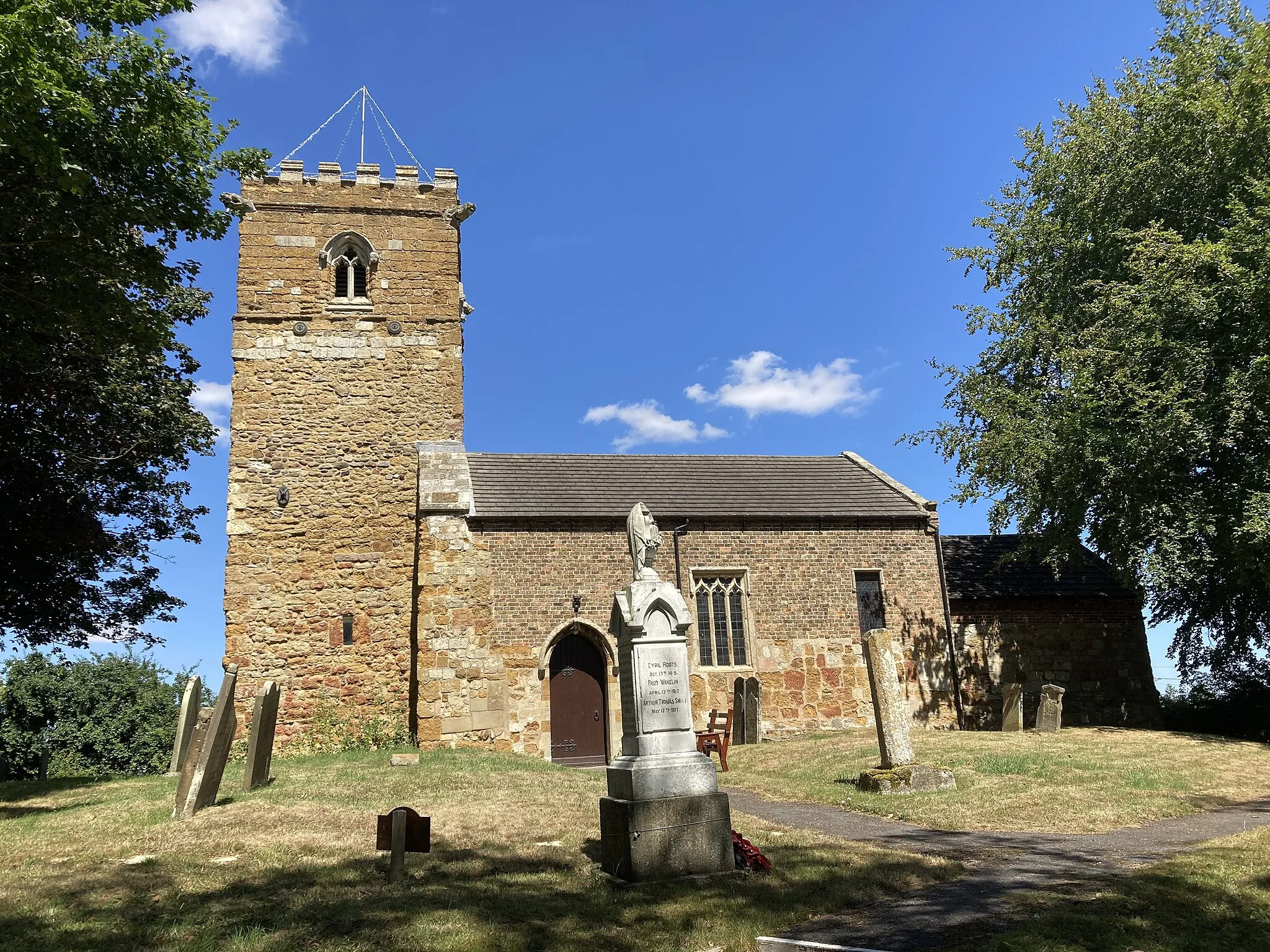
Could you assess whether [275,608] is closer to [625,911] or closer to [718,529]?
[718,529]

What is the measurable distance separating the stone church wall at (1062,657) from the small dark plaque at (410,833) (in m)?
16.7

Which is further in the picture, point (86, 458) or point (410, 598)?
point (410, 598)

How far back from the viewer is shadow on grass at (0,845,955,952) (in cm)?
530

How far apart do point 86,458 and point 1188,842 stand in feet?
61.5

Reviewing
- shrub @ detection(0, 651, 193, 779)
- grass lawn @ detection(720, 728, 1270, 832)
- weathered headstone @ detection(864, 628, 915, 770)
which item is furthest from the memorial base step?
shrub @ detection(0, 651, 193, 779)

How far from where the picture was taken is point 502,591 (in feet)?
58.4

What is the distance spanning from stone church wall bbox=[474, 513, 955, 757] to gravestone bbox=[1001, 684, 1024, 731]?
8.11 feet

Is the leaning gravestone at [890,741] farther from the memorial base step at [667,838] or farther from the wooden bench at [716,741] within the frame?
the memorial base step at [667,838]

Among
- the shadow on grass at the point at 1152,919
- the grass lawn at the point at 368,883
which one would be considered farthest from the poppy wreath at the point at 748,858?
the shadow on grass at the point at 1152,919

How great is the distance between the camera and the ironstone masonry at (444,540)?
1753cm

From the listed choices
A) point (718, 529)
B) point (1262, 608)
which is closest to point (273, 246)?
point (718, 529)

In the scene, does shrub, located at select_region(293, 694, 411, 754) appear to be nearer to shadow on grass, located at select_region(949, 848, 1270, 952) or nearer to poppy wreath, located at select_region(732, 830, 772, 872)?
poppy wreath, located at select_region(732, 830, 772, 872)

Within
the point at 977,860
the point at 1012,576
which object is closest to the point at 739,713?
the point at 1012,576

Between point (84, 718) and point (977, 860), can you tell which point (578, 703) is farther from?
point (84, 718)
